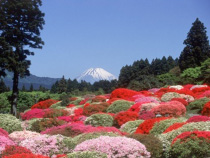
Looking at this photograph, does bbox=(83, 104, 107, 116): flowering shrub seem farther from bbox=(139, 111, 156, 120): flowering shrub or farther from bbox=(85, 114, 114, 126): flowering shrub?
bbox=(139, 111, 156, 120): flowering shrub

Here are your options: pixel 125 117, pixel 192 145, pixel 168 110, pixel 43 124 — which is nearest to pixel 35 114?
pixel 43 124

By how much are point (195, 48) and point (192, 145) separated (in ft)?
154

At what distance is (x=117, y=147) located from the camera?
774 centimetres

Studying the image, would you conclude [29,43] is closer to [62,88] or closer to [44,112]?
[44,112]

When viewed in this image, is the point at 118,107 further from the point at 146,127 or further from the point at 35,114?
the point at 146,127

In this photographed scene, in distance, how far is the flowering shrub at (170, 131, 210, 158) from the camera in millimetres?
7507

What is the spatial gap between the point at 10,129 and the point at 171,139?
8.25 metres

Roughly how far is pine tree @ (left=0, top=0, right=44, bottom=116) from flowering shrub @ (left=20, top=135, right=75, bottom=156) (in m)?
16.1

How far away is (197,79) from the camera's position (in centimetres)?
4084

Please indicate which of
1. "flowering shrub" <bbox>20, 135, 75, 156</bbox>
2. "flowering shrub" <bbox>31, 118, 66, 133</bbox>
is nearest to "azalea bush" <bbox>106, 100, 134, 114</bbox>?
"flowering shrub" <bbox>31, 118, 66, 133</bbox>

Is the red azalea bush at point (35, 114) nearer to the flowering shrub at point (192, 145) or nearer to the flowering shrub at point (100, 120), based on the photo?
the flowering shrub at point (100, 120)

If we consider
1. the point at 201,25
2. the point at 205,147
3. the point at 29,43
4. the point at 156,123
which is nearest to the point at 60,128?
the point at 156,123

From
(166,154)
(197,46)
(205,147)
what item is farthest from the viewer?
(197,46)

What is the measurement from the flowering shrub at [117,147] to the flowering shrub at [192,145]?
2.75ft
